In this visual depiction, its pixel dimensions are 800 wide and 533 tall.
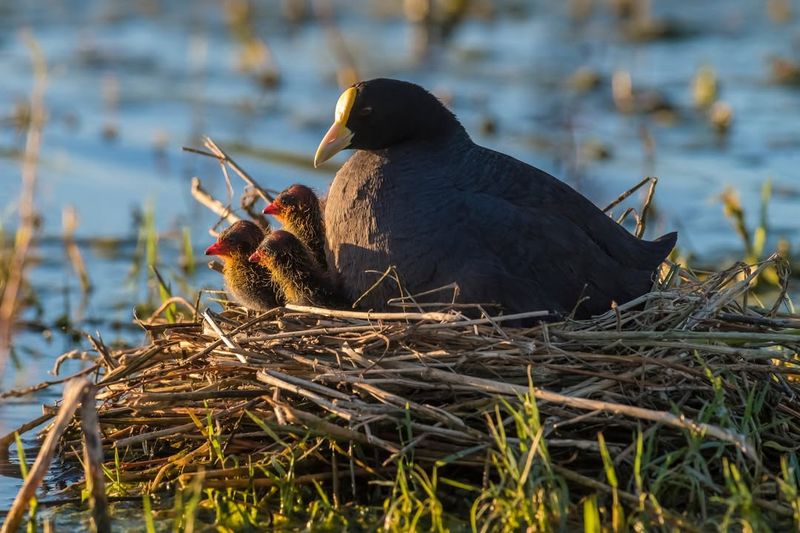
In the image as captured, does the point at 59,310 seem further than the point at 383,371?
Yes

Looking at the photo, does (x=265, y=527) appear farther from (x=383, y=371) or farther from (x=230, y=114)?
(x=230, y=114)

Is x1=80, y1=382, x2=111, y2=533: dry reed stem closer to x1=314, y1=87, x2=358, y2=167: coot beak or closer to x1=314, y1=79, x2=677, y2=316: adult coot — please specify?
x1=314, y1=79, x2=677, y2=316: adult coot

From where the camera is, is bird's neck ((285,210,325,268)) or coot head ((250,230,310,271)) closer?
coot head ((250,230,310,271))

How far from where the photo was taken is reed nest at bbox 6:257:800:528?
154 inches

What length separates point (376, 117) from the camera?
4.63m

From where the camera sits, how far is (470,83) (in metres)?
10.9

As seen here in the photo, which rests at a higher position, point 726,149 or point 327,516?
point 726,149

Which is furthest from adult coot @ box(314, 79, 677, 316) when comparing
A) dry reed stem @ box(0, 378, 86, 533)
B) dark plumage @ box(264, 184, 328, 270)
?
dry reed stem @ box(0, 378, 86, 533)

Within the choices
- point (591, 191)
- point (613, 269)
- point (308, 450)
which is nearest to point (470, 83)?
point (591, 191)

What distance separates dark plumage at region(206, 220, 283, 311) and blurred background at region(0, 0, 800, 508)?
865mm

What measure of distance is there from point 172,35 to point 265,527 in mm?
9392

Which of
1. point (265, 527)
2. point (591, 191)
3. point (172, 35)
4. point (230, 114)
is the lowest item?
point (265, 527)

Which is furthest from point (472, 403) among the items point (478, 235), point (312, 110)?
point (312, 110)

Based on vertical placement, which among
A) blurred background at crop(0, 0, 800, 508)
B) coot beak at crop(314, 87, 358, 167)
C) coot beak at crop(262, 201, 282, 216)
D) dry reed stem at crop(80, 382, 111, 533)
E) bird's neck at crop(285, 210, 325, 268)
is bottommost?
dry reed stem at crop(80, 382, 111, 533)
